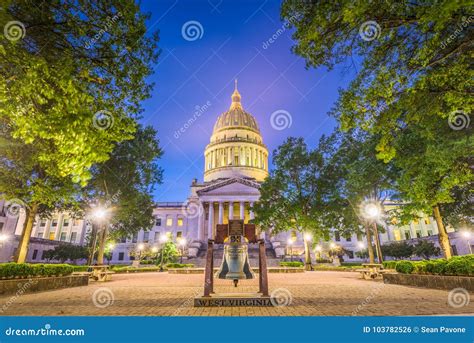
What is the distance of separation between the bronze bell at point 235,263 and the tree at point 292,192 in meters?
23.8

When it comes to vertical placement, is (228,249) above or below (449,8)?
below

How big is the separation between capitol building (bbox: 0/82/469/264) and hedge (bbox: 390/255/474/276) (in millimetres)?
24223

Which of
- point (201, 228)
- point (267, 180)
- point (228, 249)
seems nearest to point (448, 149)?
point (228, 249)

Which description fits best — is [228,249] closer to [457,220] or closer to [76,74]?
[76,74]

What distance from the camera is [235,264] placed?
283 inches

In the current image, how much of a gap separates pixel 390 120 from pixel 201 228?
153ft

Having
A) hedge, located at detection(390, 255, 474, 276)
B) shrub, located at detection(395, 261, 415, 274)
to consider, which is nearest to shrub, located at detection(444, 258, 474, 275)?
hedge, located at detection(390, 255, 474, 276)

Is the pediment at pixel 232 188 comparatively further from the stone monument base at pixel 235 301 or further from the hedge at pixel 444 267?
the stone monument base at pixel 235 301

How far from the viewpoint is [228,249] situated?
24.2 ft

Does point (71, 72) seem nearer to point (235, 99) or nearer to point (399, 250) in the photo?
point (399, 250)

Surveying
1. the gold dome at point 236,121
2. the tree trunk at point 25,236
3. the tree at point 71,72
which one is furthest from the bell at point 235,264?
the gold dome at point 236,121

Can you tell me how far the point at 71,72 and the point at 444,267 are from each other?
621 inches

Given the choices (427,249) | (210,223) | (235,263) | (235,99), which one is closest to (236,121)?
(235,99)

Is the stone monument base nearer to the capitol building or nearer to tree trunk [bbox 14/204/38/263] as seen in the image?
tree trunk [bbox 14/204/38/263]
